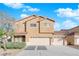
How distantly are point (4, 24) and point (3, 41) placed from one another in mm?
3580

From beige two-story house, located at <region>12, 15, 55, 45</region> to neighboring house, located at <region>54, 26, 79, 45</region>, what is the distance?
3.70 ft

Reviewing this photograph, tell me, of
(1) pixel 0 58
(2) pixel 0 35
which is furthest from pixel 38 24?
(1) pixel 0 58

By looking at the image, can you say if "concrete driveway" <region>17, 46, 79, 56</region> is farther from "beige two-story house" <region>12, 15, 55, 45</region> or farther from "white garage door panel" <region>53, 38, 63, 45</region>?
"white garage door panel" <region>53, 38, 63, 45</region>

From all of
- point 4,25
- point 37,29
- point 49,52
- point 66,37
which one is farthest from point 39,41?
point 49,52

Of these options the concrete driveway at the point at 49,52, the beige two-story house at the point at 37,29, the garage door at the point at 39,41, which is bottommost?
the concrete driveway at the point at 49,52

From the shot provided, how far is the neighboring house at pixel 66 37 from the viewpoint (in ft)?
135

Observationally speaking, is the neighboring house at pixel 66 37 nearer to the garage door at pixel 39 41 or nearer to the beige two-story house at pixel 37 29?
the beige two-story house at pixel 37 29

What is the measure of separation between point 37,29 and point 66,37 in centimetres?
513

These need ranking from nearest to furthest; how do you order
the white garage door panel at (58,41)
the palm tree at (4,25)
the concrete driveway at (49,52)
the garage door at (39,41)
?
the concrete driveway at (49,52)
the palm tree at (4,25)
the garage door at (39,41)
the white garage door panel at (58,41)

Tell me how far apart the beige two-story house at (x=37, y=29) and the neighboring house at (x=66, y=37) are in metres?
1.13

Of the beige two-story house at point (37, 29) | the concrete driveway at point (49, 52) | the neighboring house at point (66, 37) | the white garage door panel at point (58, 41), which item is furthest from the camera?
the neighboring house at point (66, 37)

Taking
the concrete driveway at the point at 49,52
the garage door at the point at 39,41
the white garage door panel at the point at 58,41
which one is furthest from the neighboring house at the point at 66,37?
the concrete driveway at the point at 49,52

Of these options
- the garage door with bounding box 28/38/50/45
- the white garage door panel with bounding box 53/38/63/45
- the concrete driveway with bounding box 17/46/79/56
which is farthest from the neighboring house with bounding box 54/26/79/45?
the concrete driveway with bounding box 17/46/79/56

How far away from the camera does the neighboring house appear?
135ft
